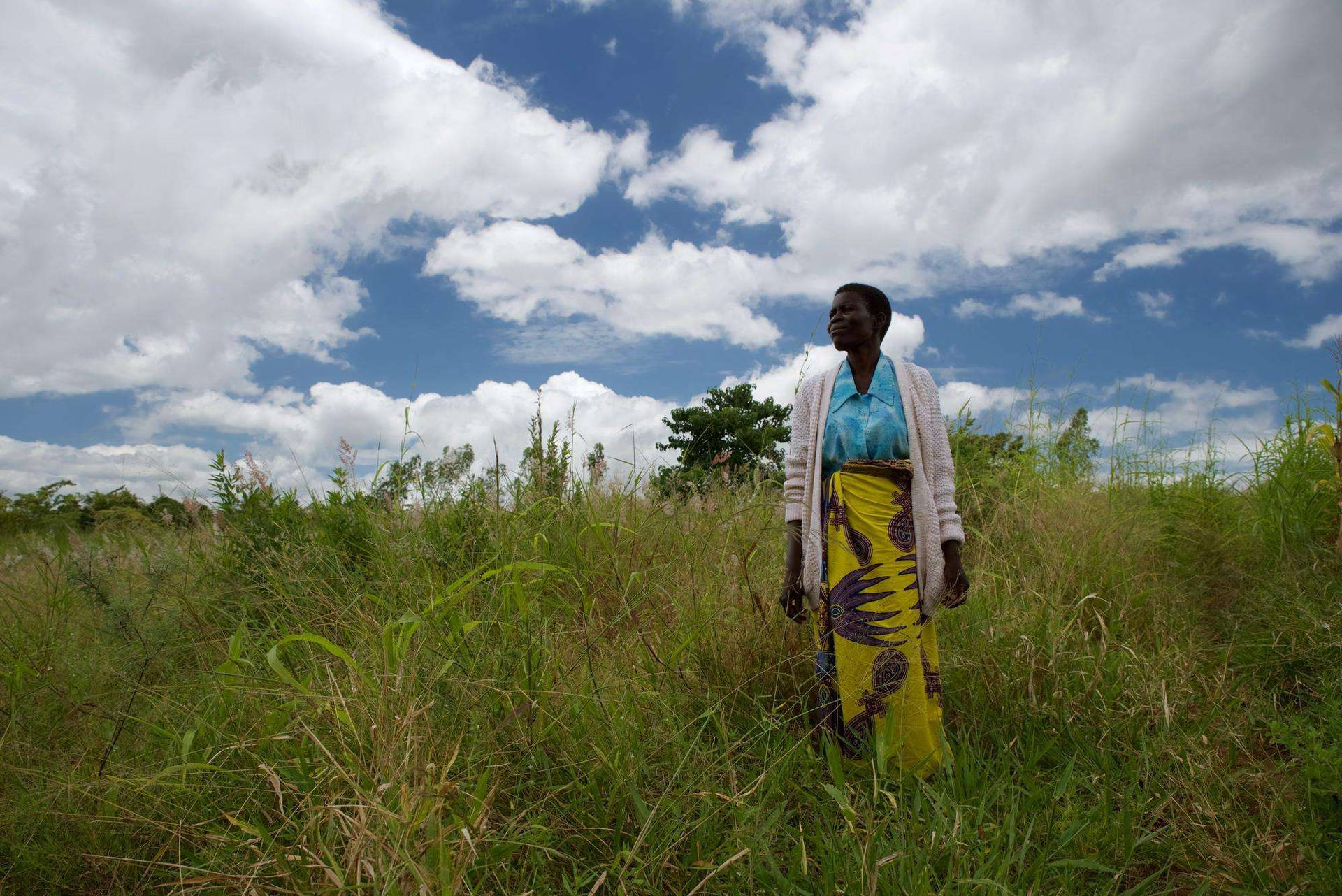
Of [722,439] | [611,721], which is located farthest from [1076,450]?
[611,721]

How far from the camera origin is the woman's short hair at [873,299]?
3344mm

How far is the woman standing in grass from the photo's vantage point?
9.83 ft

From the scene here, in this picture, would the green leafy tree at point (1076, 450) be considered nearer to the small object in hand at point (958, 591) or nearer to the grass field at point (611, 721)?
the grass field at point (611, 721)

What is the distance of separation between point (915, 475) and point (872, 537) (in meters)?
0.33

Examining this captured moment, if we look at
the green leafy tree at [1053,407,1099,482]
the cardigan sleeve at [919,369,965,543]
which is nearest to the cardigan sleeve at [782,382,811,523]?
the cardigan sleeve at [919,369,965,543]

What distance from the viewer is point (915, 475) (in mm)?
3186

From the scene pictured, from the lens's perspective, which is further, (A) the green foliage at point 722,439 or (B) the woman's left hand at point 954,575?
(A) the green foliage at point 722,439

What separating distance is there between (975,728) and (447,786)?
233cm

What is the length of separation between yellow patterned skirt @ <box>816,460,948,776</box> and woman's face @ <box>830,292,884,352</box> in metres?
0.53

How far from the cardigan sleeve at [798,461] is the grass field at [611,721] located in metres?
0.39

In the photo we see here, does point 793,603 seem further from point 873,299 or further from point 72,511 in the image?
point 72,511

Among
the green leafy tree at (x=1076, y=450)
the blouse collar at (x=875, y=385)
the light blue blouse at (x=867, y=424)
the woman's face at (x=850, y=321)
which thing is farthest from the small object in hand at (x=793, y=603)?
the green leafy tree at (x=1076, y=450)

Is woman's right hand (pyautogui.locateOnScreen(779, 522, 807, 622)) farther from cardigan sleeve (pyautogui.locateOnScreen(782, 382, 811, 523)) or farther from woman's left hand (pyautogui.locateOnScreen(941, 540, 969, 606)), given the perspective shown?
woman's left hand (pyautogui.locateOnScreen(941, 540, 969, 606))

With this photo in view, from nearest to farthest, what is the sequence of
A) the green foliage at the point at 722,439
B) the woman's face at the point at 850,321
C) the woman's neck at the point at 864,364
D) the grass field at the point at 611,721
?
the grass field at the point at 611,721, the woman's face at the point at 850,321, the woman's neck at the point at 864,364, the green foliage at the point at 722,439
